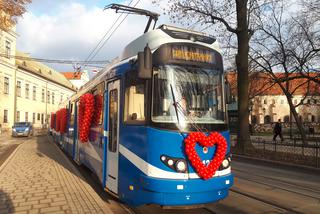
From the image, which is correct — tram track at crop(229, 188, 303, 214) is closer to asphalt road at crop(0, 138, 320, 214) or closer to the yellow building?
asphalt road at crop(0, 138, 320, 214)

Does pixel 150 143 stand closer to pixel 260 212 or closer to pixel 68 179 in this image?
pixel 260 212

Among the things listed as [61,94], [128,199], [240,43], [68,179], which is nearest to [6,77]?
[61,94]

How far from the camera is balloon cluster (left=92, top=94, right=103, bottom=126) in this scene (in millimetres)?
8836

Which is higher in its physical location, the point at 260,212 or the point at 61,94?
the point at 61,94

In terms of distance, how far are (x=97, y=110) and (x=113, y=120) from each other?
5.76ft

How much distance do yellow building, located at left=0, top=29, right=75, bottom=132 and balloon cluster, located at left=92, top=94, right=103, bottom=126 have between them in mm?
31154

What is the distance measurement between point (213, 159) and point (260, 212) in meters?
1.70

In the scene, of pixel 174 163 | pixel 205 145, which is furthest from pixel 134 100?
pixel 205 145

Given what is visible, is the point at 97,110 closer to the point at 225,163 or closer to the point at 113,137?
the point at 113,137

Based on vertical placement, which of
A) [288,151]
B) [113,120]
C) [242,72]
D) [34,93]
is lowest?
[288,151]

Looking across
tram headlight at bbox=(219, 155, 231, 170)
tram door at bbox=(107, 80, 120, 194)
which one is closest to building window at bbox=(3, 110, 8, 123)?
tram door at bbox=(107, 80, 120, 194)

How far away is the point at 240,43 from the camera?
19875 mm

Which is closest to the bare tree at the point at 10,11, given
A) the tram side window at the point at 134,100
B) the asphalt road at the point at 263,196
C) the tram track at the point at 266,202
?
the asphalt road at the point at 263,196

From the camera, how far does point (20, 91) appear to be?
52.6m
